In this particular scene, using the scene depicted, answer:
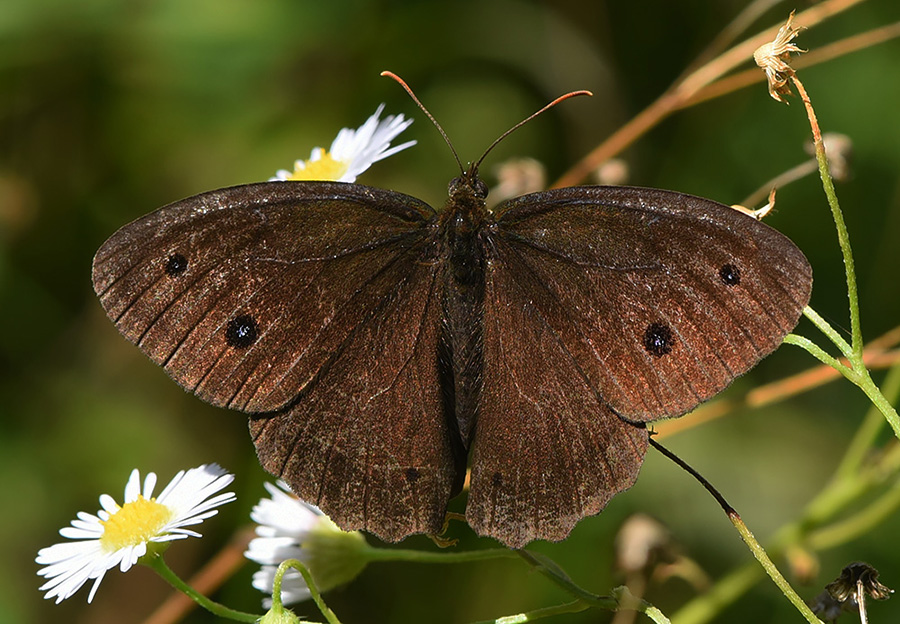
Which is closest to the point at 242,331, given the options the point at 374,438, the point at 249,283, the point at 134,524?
the point at 249,283

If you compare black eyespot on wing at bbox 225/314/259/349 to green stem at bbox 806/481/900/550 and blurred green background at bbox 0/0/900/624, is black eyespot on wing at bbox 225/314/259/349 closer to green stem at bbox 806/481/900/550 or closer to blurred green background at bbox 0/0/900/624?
green stem at bbox 806/481/900/550

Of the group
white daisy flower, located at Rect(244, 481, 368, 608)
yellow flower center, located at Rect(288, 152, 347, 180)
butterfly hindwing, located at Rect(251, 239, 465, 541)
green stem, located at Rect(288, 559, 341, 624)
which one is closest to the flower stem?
green stem, located at Rect(288, 559, 341, 624)

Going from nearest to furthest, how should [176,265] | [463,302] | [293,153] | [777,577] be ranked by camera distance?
[777,577] → [176,265] → [463,302] → [293,153]

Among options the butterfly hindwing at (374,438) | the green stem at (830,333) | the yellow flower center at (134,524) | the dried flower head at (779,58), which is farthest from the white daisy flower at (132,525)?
the dried flower head at (779,58)

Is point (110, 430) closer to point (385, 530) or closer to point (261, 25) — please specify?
point (261, 25)

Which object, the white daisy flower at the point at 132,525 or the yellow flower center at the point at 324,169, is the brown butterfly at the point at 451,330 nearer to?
the white daisy flower at the point at 132,525

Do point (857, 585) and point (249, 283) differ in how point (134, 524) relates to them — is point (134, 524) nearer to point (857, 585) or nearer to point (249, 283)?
point (249, 283)
